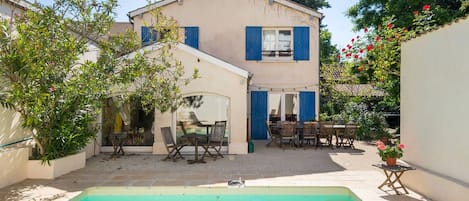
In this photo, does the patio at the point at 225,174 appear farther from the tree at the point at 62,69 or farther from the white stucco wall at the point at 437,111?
the tree at the point at 62,69

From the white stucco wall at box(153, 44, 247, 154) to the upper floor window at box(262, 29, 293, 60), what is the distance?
16.3 feet

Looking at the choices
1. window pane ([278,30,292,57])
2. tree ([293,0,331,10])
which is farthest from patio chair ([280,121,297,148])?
tree ([293,0,331,10])

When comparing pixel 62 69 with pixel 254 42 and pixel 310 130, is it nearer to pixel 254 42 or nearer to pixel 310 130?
pixel 310 130

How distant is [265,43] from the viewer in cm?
1695

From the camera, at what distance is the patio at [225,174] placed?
7.30 metres

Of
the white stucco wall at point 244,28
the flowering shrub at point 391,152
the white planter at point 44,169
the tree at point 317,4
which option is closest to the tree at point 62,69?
the white planter at point 44,169


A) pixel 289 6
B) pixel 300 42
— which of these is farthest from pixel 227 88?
pixel 289 6

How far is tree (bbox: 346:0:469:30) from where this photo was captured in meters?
14.4

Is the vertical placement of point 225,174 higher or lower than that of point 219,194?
higher

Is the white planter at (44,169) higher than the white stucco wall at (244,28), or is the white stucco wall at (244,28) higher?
the white stucco wall at (244,28)

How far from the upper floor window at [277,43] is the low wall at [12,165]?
11.2 meters

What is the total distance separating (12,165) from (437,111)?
9635mm

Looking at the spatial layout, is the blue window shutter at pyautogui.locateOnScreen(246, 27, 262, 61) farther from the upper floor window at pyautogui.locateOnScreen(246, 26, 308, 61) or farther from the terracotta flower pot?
the terracotta flower pot

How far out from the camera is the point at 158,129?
493 inches
